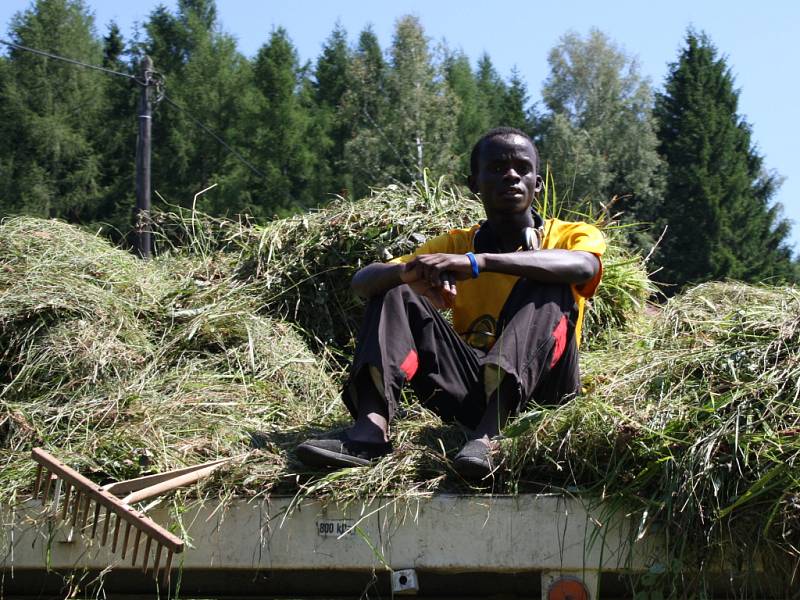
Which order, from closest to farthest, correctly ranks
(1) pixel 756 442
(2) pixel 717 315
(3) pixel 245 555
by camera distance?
(1) pixel 756 442
(3) pixel 245 555
(2) pixel 717 315

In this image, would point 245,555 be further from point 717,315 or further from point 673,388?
point 717,315

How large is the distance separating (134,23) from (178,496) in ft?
142

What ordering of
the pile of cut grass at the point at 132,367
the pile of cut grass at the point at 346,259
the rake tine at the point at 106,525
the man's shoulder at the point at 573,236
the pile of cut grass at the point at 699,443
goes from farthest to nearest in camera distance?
the pile of cut grass at the point at 346,259
the man's shoulder at the point at 573,236
the pile of cut grass at the point at 132,367
the rake tine at the point at 106,525
the pile of cut grass at the point at 699,443

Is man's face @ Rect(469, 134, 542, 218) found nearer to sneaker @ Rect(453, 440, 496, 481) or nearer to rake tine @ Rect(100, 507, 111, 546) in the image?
sneaker @ Rect(453, 440, 496, 481)

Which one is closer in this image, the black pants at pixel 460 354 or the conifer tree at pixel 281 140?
the black pants at pixel 460 354

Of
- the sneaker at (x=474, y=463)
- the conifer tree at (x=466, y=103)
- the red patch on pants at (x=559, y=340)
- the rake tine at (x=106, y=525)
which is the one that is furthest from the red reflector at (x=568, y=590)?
the conifer tree at (x=466, y=103)

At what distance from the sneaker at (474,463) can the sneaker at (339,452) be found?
0.27 meters

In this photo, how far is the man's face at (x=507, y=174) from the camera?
12.7 ft

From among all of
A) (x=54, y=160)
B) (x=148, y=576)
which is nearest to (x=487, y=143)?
(x=148, y=576)

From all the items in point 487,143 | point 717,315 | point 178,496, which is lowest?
point 178,496

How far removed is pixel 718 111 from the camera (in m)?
45.1

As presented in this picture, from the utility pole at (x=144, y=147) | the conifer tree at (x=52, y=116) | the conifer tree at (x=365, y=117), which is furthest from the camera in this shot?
the conifer tree at (x=365, y=117)

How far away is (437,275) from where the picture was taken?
11.5 feet

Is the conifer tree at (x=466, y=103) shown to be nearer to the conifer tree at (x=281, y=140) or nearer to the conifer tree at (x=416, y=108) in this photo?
the conifer tree at (x=416, y=108)
